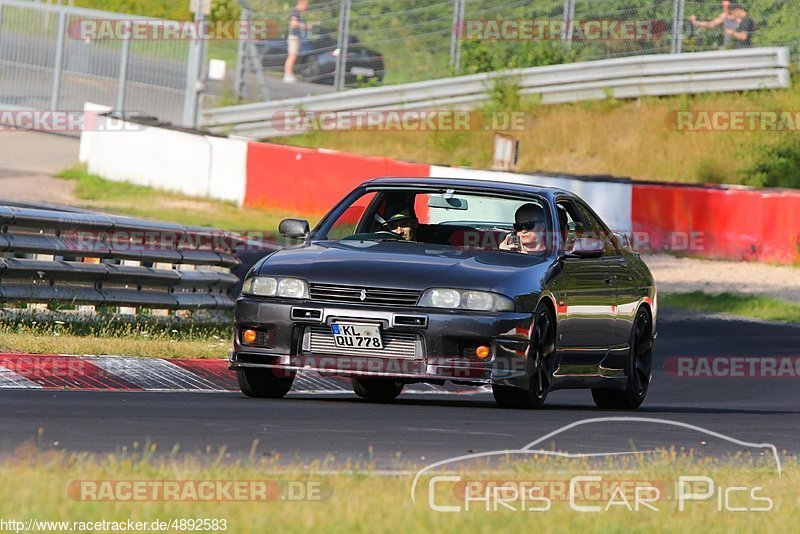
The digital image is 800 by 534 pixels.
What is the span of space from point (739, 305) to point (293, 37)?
14823 millimetres

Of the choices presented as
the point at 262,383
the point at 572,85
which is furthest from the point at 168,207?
the point at 262,383

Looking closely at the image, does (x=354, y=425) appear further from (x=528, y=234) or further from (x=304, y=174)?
(x=304, y=174)

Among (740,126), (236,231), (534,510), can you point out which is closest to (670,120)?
(740,126)

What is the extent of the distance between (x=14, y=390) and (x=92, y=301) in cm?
326

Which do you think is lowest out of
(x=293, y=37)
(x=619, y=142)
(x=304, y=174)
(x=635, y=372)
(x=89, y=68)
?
(x=635, y=372)

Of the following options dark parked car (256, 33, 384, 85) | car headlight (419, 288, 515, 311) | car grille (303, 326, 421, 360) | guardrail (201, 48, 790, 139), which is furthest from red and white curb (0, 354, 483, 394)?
dark parked car (256, 33, 384, 85)

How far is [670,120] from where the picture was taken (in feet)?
99.7

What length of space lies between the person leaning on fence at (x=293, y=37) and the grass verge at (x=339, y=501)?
83.8ft

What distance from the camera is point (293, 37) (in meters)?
31.8

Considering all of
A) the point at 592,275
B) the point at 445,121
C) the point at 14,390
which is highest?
the point at 445,121

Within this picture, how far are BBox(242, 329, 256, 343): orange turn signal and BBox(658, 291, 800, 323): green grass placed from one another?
10376 mm

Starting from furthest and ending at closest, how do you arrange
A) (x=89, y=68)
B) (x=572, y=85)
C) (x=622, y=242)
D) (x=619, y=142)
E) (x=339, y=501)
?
(x=89, y=68), (x=572, y=85), (x=619, y=142), (x=622, y=242), (x=339, y=501)

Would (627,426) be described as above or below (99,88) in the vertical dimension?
below

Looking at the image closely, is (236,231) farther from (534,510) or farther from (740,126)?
(534,510)
